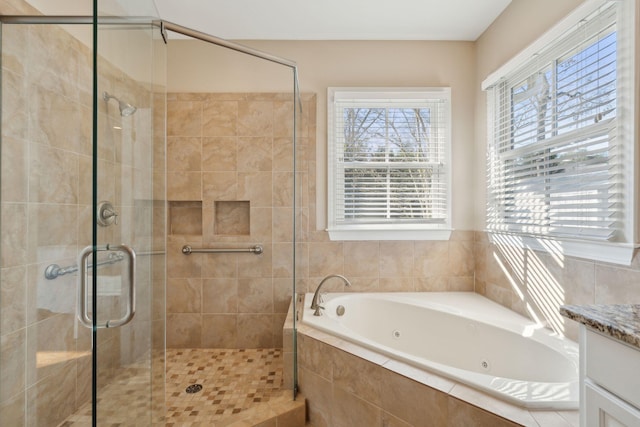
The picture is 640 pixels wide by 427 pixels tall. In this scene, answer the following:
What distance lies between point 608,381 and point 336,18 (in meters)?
2.40

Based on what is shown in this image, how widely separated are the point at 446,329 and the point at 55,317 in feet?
7.04

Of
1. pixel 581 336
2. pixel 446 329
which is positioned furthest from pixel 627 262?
pixel 446 329

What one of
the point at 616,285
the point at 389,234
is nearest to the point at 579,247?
the point at 616,285

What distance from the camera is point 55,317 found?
1.48m

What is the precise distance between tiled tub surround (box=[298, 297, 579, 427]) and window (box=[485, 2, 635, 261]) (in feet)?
2.87

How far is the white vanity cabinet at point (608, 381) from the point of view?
66 cm

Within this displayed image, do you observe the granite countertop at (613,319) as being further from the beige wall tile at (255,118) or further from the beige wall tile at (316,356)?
the beige wall tile at (255,118)

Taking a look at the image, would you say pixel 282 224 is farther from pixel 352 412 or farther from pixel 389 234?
pixel 352 412

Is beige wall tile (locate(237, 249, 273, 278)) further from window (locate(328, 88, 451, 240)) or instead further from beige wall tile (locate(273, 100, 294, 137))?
beige wall tile (locate(273, 100, 294, 137))

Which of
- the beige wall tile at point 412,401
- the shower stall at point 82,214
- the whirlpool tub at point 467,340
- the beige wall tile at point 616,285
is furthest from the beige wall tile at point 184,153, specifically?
the beige wall tile at point 616,285

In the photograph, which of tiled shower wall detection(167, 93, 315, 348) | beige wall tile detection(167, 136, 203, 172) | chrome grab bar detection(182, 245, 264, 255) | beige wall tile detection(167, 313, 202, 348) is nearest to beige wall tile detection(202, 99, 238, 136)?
tiled shower wall detection(167, 93, 315, 348)

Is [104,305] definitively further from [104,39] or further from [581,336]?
[581,336]

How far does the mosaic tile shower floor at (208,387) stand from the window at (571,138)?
175cm

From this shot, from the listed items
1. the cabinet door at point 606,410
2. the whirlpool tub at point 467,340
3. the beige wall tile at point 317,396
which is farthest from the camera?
the beige wall tile at point 317,396
